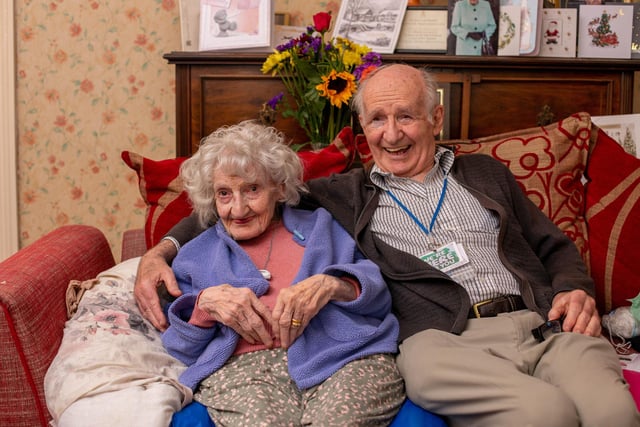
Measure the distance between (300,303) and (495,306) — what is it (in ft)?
1.75

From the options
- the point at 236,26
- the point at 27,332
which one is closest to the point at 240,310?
the point at 27,332

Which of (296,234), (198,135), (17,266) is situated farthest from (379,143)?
(17,266)

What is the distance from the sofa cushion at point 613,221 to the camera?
6.56 ft

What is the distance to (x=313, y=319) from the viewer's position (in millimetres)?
1646

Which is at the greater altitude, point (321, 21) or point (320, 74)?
point (321, 21)

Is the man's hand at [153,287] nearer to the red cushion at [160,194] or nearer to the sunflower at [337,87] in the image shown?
the red cushion at [160,194]

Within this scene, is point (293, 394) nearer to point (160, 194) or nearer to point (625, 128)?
point (160, 194)

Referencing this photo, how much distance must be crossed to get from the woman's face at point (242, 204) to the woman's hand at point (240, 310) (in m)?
0.21

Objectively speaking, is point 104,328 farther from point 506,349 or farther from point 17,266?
point 506,349

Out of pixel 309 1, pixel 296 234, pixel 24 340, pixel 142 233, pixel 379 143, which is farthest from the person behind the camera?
pixel 309 1

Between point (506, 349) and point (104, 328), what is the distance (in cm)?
94

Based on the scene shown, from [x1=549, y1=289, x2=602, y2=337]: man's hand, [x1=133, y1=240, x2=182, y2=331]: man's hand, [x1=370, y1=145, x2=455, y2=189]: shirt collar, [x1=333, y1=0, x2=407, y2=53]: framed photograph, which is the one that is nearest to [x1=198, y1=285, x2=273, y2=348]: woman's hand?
[x1=133, y1=240, x2=182, y2=331]: man's hand

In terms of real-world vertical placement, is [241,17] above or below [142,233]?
above

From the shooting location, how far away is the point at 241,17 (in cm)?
255
